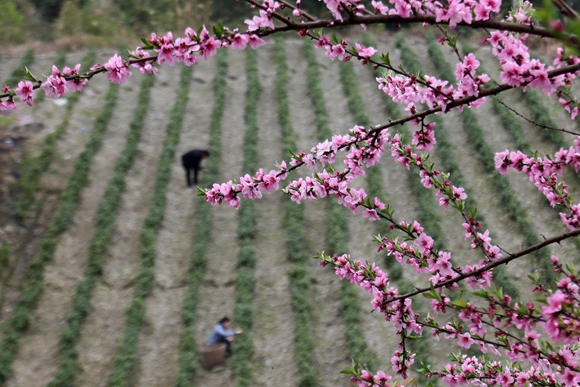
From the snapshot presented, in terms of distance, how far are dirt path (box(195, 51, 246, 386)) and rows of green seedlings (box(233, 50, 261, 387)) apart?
16cm

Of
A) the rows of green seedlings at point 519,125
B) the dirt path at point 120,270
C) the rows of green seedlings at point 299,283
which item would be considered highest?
the rows of green seedlings at point 519,125

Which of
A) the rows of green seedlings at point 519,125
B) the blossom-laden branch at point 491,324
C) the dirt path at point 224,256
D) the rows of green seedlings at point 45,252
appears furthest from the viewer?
the rows of green seedlings at point 519,125

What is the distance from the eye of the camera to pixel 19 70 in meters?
14.4

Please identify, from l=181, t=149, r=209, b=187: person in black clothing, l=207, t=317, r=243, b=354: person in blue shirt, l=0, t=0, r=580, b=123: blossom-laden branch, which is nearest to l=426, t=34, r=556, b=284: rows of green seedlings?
l=207, t=317, r=243, b=354: person in blue shirt

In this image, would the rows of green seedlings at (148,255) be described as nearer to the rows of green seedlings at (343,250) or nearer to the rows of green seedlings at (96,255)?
the rows of green seedlings at (96,255)

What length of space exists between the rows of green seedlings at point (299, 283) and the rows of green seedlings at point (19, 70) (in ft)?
20.0

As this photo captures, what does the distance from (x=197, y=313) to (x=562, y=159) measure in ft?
19.9

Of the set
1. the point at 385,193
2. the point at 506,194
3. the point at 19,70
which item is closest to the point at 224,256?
the point at 385,193

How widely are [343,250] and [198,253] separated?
2250 mm

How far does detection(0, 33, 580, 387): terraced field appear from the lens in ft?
26.1

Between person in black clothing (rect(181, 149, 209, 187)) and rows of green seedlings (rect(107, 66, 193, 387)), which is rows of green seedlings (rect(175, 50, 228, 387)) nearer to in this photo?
person in black clothing (rect(181, 149, 209, 187))

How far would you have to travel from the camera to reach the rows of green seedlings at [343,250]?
7.61 m

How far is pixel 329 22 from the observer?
2.87m

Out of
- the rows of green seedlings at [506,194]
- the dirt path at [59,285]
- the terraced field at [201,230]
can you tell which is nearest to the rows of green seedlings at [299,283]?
the terraced field at [201,230]
